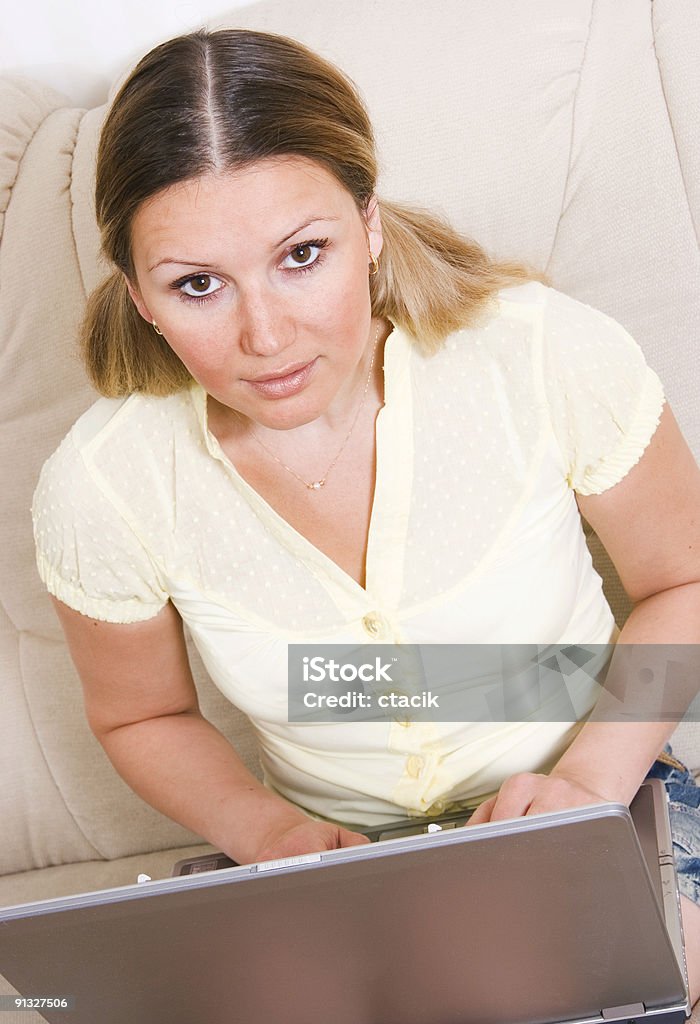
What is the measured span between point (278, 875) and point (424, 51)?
1.03 metres

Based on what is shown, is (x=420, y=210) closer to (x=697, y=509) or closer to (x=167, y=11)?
(x=697, y=509)

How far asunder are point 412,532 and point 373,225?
0.30 m

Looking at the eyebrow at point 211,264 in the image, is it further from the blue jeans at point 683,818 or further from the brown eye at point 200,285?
the blue jeans at point 683,818

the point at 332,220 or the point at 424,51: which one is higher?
the point at 424,51

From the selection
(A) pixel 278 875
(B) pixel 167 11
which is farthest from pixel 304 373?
(B) pixel 167 11

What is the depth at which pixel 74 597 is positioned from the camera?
1.27 meters

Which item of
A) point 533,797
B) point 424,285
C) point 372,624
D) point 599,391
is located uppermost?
point 424,285

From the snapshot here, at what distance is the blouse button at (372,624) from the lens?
1188 mm

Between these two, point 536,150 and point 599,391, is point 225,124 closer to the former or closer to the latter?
point 599,391

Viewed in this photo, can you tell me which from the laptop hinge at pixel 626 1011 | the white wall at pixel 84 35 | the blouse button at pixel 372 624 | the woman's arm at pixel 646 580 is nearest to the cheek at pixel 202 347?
the blouse button at pixel 372 624

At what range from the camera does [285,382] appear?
1.04 m

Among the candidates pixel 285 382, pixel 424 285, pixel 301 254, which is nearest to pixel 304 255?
pixel 301 254

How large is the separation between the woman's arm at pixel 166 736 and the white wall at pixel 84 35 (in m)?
0.89

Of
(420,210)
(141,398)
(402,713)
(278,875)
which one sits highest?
(420,210)
